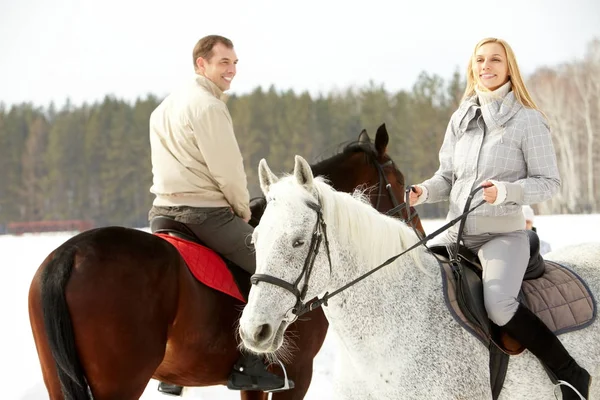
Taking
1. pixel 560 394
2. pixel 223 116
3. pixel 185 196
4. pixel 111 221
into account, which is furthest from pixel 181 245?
pixel 111 221

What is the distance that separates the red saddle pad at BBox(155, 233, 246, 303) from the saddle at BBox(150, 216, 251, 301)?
6 cm

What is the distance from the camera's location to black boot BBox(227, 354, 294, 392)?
173 inches

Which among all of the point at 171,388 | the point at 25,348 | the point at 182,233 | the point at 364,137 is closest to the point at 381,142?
the point at 364,137

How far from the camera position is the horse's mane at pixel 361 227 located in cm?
306

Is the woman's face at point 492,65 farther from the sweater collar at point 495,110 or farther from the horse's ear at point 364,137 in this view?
the horse's ear at point 364,137

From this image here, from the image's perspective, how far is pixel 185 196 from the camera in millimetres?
4449

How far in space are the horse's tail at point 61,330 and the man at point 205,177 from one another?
1.02m

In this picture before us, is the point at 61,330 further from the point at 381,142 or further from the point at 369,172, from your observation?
the point at 381,142

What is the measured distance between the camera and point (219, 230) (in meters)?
4.46

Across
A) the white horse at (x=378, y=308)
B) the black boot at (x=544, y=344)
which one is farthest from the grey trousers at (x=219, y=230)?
the black boot at (x=544, y=344)

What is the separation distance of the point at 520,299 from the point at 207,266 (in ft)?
6.66

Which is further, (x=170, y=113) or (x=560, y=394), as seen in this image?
(x=170, y=113)

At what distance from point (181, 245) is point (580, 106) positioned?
133 feet

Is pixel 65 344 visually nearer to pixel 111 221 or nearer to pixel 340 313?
pixel 340 313
